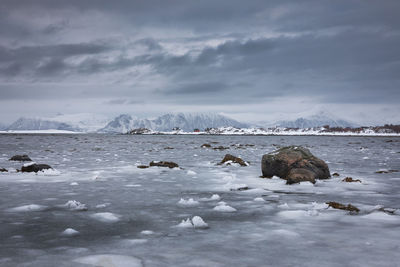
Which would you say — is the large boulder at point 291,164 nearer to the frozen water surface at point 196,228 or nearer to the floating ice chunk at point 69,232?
the frozen water surface at point 196,228

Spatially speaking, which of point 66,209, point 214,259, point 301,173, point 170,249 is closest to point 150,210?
point 66,209

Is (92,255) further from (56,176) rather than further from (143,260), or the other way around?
(56,176)

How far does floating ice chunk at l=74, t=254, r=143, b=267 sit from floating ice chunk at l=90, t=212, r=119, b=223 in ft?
6.79

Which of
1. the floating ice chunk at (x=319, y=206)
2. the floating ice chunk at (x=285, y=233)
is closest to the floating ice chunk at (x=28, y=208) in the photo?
the floating ice chunk at (x=285, y=233)

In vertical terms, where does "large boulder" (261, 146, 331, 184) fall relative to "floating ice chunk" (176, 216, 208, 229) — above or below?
above

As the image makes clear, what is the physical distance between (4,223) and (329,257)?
570 centimetres

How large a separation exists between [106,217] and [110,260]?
8.19ft

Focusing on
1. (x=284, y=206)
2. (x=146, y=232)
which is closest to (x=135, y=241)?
(x=146, y=232)

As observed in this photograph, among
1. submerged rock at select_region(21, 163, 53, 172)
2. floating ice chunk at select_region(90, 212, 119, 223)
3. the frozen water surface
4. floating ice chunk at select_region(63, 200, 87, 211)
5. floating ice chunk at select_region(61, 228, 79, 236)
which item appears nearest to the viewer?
the frozen water surface

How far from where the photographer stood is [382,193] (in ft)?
31.4

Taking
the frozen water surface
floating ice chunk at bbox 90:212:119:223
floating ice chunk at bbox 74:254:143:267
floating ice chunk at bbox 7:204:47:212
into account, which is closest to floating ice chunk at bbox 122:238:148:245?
the frozen water surface

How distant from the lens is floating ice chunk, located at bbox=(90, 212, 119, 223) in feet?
20.6

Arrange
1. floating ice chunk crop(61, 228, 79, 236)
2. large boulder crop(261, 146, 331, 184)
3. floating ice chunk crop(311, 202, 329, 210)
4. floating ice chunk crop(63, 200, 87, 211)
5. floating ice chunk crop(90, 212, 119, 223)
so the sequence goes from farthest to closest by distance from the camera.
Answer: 1. large boulder crop(261, 146, 331, 184)
2. floating ice chunk crop(311, 202, 329, 210)
3. floating ice chunk crop(63, 200, 87, 211)
4. floating ice chunk crop(90, 212, 119, 223)
5. floating ice chunk crop(61, 228, 79, 236)

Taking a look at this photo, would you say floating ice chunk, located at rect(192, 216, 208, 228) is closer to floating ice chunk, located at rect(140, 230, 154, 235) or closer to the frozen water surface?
the frozen water surface
